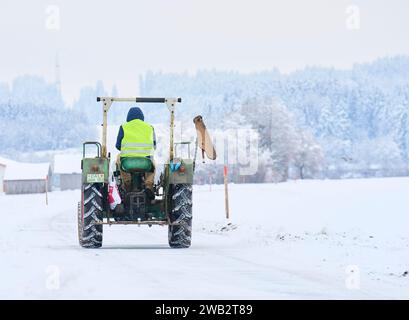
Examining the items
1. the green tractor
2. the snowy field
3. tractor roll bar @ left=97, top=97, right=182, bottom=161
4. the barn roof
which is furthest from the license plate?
the barn roof

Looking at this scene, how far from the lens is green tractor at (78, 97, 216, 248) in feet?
54.0

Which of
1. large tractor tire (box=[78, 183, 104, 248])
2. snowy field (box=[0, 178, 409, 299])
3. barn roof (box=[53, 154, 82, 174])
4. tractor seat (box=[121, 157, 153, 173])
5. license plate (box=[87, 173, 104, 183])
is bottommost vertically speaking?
snowy field (box=[0, 178, 409, 299])

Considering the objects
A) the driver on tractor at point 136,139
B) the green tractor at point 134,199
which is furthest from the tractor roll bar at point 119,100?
the driver on tractor at point 136,139

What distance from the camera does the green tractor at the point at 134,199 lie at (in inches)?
648

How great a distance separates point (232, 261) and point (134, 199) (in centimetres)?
378

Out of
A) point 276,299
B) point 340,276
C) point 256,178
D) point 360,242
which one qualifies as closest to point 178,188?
point 360,242

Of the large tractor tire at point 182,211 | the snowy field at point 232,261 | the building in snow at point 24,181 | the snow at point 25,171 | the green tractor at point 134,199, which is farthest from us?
the snow at point 25,171

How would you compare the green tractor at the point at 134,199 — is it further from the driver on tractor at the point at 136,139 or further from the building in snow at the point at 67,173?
the building in snow at the point at 67,173

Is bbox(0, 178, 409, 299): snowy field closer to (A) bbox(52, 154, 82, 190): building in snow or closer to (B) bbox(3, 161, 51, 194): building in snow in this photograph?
(B) bbox(3, 161, 51, 194): building in snow

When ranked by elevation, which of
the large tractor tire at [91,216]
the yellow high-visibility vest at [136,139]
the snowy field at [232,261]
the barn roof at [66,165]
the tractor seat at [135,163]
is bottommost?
the snowy field at [232,261]

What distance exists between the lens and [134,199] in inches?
654

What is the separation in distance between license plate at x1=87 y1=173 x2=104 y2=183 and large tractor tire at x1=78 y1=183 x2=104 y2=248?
0.47 ft

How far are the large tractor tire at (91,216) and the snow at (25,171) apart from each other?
98768 mm
